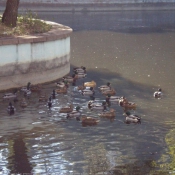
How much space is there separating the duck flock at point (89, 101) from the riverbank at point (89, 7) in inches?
1352

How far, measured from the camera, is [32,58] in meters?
17.8

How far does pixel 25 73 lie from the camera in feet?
57.8

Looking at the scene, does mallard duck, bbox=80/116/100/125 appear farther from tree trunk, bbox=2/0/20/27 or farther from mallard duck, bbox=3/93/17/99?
tree trunk, bbox=2/0/20/27

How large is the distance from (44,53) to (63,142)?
633 centimetres

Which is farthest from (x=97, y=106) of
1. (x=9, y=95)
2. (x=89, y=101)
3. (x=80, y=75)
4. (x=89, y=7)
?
(x=89, y=7)

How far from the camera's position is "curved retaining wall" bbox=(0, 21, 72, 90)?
17.1 meters

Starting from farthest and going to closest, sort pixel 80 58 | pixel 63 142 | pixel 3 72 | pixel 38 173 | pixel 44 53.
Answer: pixel 80 58, pixel 44 53, pixel 3 72, pixel 63 142, pixel 38 173

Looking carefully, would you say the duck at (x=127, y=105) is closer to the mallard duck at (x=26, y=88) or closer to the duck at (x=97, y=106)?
the duck at (x=97, y=106)

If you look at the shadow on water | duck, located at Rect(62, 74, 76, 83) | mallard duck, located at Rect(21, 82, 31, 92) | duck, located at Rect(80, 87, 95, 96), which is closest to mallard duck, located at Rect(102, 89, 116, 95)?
duck, located at Rect(80, 87, 95, 96)

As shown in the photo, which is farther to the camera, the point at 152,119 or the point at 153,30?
the point at 153,30

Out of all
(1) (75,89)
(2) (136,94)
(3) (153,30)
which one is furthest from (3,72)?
(3) (153,30)

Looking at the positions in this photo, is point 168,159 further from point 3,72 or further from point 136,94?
point 3,72

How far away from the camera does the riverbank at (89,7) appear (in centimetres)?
5284

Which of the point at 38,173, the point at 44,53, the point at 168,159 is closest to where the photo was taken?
the point at 38,173
